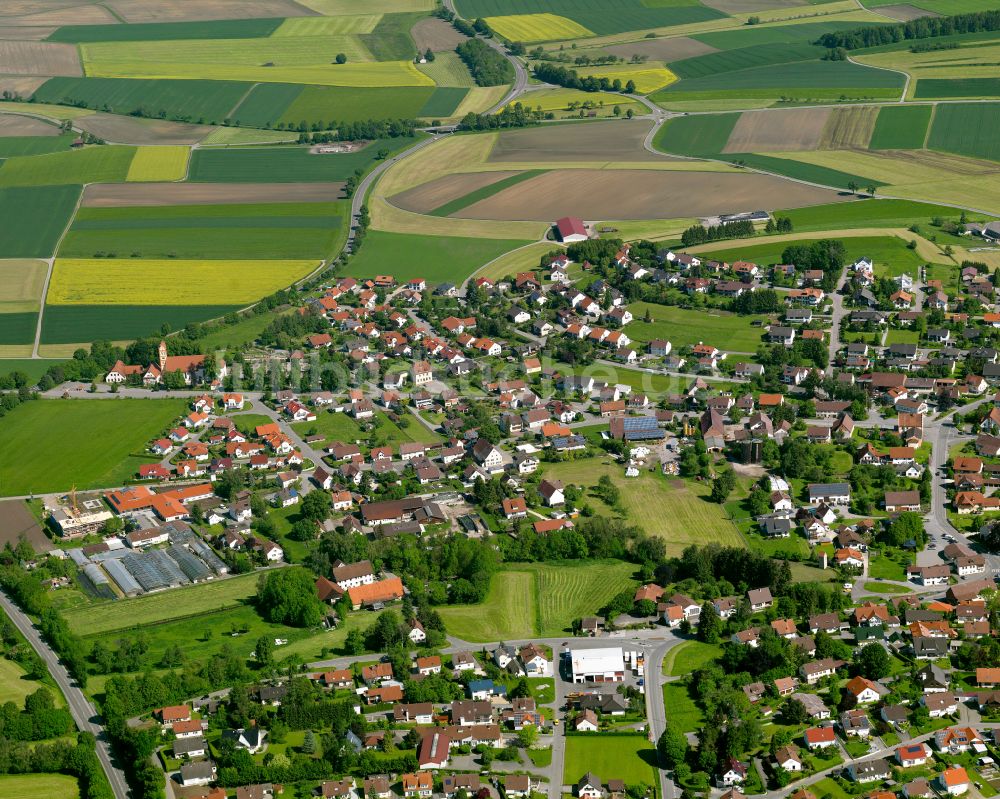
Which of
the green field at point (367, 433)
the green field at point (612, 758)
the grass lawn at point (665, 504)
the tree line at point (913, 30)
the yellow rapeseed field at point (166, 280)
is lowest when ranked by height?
the green field at point (612, 758)

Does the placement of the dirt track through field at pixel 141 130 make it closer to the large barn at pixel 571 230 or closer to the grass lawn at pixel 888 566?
the large barn at pixel 571 230

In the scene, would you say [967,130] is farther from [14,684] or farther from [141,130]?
[14,684]

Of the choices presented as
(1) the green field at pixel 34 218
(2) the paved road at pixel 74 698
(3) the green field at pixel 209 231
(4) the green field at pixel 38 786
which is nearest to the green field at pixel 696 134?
(3) the green field at pixel 209 231

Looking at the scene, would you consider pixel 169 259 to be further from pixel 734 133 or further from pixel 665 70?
pixel 665 70

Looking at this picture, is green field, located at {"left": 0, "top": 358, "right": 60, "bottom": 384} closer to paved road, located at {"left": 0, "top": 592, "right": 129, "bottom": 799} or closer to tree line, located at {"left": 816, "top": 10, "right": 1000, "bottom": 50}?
paved road, located at {"left": 0, "top": 592, "right": 129, "bottom": 799}

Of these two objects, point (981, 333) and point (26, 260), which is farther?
point (26, 260)

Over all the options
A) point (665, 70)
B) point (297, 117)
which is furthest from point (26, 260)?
point (665, 70)
